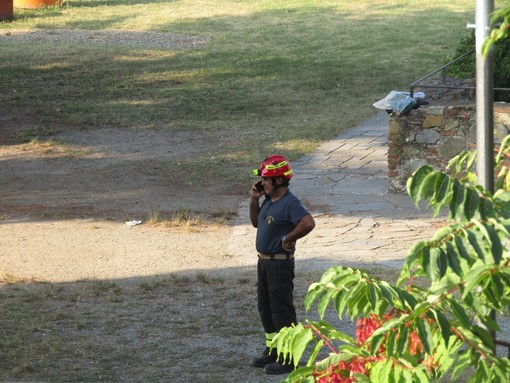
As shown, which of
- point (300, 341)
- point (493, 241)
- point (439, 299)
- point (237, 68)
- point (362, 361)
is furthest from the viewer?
point (237, 68)

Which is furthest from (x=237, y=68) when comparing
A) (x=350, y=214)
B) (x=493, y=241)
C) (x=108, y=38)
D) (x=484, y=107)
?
(x=493, y=241)

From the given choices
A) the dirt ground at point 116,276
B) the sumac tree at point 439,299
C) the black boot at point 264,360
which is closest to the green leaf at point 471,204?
the sumac tree at point 439,299

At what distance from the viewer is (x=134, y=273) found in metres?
10.8

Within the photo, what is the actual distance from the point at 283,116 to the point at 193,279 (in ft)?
30.1

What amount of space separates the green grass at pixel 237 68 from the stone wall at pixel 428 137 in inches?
94.8

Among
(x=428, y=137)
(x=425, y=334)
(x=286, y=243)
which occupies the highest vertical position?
(x=425, y=334)

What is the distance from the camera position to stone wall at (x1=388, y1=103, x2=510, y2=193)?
12898 mm

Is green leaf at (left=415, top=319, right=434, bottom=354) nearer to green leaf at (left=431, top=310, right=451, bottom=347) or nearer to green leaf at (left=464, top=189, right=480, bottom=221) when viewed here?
green leaf at (left=431, top=310, right=451, bottom=347)

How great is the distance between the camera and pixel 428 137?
13.2m

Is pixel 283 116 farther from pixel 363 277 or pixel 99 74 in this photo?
pixel 363 277

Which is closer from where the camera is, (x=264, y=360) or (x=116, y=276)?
(x=264, y=360)

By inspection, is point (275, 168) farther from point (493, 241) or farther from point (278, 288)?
point (493, 241)

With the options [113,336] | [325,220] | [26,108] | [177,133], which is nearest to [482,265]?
[113,336]

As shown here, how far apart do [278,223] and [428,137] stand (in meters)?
5.76
